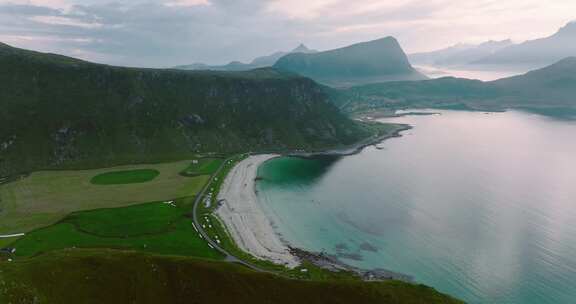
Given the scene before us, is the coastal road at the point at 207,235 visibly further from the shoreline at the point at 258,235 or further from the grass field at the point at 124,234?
the shoreline at the point at 258,235

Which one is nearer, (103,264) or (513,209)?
(103,264)

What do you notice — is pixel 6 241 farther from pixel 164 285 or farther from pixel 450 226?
pixel 450 226

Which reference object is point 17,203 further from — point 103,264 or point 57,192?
point 103,264

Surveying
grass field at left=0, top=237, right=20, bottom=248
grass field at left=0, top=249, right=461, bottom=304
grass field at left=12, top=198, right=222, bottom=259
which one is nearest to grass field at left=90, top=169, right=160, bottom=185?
grass field at left=12, top=198, right=222, bottom=259

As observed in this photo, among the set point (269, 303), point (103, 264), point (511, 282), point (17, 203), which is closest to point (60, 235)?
point (17, 203)

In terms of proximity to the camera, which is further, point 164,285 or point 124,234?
point 124,234

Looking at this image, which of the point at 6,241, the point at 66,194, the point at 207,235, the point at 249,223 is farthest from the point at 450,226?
the point at 66,194
